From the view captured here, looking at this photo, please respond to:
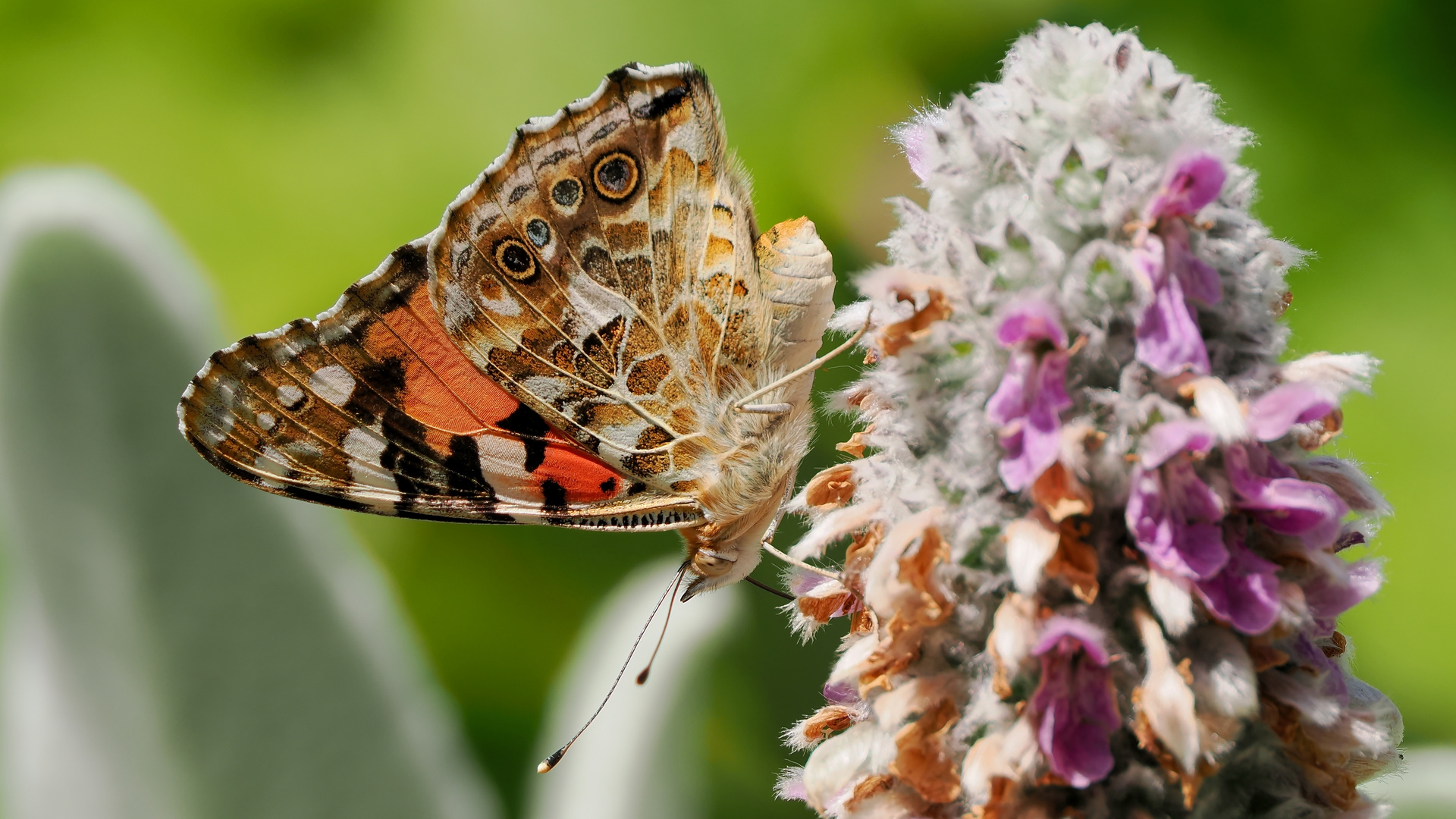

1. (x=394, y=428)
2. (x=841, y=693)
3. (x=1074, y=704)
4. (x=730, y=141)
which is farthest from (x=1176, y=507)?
(x=730, y=141)

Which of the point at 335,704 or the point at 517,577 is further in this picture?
the point at 517,577

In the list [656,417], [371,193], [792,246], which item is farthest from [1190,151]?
[371,193]

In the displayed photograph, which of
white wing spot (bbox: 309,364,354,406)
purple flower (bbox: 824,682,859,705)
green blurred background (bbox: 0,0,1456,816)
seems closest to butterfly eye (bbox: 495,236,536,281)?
white wing spot (bbox: 309,364,354,406)

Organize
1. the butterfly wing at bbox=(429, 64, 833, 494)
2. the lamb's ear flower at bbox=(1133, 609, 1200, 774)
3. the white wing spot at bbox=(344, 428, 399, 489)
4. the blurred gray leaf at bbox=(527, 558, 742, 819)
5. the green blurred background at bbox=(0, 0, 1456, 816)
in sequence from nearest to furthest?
1. the lamb's ear flower at bbox=(1133, 609, 1200, 774)
2. the butterfly wing at bbox=(429, 64, 833, 494)
3. the white wing spot at bbox=(344, 428, 399, 489)
4. the blurred gray leaf at bbox=(527, 558, 742, 819)
5. the green blurred background at bbox=(0, 0, 1456, 816)

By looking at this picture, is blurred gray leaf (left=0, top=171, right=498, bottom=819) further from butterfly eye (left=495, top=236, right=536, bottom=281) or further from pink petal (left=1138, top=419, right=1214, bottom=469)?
pink petal (left=1138, top=419, right=1214, bottom=469)

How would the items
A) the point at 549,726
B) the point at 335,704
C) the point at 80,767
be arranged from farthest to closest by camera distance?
the point at 549,726, the point at 335,704, the point at 80,767

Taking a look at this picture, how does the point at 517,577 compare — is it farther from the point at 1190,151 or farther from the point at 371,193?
the point at 1190,151

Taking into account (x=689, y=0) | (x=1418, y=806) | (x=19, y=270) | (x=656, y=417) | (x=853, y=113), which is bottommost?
(x=1418, y=806)

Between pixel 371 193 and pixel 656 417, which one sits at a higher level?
pixel 371 193
